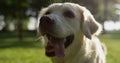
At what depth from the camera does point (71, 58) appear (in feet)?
23.9

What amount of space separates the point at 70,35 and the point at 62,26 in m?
0.30

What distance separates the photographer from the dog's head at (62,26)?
22.3ft

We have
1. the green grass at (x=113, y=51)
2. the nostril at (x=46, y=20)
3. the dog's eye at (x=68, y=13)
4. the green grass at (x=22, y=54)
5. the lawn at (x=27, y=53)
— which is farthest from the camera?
the green grass at (x=113, y=51)

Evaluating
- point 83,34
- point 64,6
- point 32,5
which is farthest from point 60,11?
point 32,5

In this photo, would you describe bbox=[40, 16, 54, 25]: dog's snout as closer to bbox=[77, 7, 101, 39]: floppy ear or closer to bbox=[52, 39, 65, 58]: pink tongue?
bbox=[52, 39, 65, 58]: pink tongue

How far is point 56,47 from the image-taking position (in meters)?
7.00

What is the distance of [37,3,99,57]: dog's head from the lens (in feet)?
22.3

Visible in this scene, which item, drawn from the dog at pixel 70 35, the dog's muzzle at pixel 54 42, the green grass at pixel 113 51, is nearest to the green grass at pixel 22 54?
the green grass at pixel 113 51

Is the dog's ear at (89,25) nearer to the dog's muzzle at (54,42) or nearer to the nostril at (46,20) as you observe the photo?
the dog's muzzle at (54,42)

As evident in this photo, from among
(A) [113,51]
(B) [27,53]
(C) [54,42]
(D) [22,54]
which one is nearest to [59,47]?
(C) [54,42]

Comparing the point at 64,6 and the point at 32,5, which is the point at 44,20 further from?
the point at 32,5

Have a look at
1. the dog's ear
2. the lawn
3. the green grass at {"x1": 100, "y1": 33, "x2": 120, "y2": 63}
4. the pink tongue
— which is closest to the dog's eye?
the dog's ear

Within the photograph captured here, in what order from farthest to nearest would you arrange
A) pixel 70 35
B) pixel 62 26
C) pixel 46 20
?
pixel 70 35 < pixel 62 26 < pixel 46 20

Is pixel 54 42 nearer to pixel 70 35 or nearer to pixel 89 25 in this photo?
pixel 70 35
